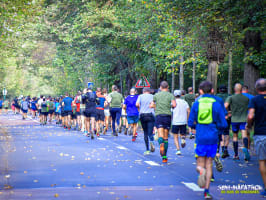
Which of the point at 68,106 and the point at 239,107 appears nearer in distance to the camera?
the point at 239,107

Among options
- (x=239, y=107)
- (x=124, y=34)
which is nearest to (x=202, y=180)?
(x=239, y=107)

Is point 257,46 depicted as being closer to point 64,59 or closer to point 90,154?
point 90,154

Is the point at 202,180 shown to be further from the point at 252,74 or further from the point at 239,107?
the point at 252,74

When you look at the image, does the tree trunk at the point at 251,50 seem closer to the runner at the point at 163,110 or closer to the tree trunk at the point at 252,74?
the tree trunk at the point at 252,74

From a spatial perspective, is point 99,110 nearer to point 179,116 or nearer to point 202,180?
point 179,116

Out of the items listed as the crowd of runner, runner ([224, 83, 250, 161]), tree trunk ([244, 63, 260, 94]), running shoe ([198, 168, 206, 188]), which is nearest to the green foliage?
tree trunk ([244, 63, 260, 94])

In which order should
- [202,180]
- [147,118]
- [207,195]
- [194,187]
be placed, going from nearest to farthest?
[202,180]
[207,195]
[194,187]
[147,118]

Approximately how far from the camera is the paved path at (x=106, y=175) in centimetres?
774

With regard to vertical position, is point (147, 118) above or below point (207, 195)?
above

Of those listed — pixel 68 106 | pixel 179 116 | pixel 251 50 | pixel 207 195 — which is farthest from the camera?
pixel 68 106

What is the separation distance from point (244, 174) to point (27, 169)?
442 cm

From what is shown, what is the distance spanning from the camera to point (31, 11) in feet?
75.5

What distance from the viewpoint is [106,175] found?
959cm

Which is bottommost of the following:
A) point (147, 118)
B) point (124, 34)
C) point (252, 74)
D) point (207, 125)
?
point (147, 118)
